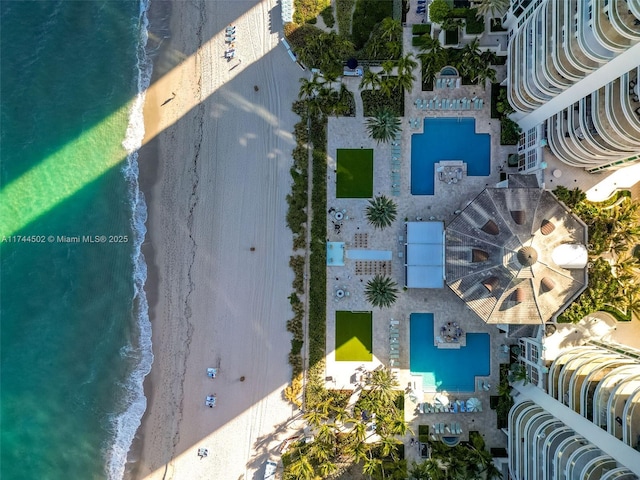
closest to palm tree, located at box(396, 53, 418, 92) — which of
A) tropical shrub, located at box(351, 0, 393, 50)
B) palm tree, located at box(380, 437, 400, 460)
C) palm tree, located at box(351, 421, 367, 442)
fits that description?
tropical shrub, located at box(351, 0, 393, 50)

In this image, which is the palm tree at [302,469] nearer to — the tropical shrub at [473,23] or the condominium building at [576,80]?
the condominium building at [576,80]

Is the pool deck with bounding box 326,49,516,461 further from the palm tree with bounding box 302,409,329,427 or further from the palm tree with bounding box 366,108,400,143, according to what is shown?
the palm tree with bounding box 302,409,329,427

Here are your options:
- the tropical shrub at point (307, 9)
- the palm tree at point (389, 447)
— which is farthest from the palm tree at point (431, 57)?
the palm tree at point (389, 447)

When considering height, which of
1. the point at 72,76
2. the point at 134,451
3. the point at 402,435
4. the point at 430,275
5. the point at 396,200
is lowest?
the point at 134,451

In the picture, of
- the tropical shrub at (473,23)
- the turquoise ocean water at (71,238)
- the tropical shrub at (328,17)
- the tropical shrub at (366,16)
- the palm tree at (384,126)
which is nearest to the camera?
the palm tree at (384,126)

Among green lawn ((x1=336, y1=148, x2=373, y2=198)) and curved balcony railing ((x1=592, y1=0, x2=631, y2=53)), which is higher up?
curved balcony railing ((x1=592, y1=0, x2=631, y2=53))

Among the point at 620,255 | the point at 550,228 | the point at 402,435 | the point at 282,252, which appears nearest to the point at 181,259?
the point at 282,252

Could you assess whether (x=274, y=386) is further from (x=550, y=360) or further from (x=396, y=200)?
(x=550, y=360)
